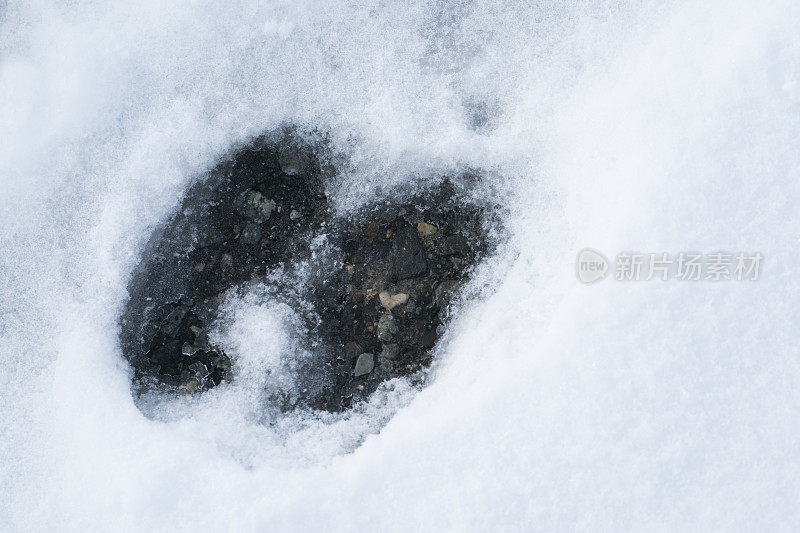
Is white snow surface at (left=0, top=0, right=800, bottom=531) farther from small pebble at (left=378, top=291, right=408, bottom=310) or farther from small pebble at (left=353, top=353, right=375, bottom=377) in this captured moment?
small pebble at (left=378, top=291, right=408, bottom=310)

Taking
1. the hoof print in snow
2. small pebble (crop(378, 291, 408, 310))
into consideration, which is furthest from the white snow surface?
small pebble (crop(378, 291, 408, 310))

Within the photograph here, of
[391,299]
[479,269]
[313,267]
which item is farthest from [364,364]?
[479,269]

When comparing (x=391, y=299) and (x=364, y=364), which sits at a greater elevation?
(x=391, y=299)

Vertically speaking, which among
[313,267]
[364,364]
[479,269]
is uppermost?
[313,267]

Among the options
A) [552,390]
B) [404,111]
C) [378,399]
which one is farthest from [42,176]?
[552,390]

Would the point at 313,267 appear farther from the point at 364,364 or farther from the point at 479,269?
the point at 479,269

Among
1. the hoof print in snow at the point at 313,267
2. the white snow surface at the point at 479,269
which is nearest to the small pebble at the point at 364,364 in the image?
the hoof print in snow at the point at 313,267

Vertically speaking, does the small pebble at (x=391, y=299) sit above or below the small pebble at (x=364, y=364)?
above

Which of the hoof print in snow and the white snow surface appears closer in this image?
the white snow surface

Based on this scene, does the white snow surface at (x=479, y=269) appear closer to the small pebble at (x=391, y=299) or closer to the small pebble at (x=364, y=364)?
the small pebble at (x=364, y=364)
